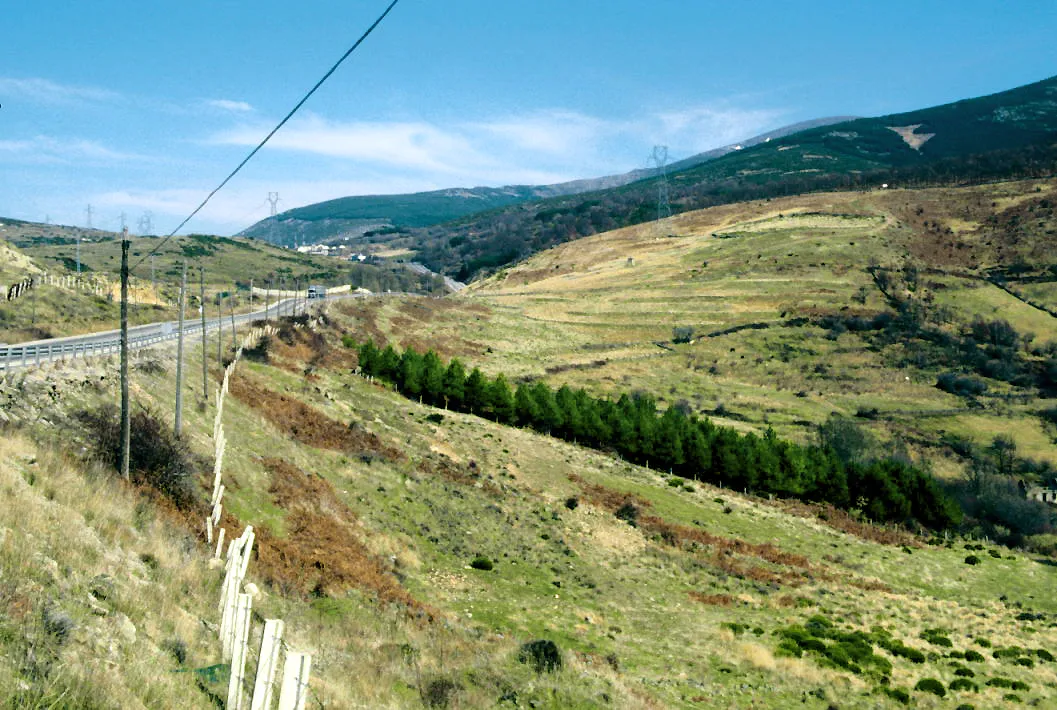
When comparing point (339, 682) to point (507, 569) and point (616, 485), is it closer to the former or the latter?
point (507, 569)

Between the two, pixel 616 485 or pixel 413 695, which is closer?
pixel 413 695

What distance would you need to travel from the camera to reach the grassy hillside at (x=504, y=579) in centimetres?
1420

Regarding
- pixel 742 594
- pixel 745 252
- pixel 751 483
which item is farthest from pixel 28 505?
pixel 745 252

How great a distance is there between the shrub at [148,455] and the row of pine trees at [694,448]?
138 feet

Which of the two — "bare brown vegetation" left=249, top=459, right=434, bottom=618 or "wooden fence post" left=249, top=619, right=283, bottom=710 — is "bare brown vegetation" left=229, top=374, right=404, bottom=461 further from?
"wooden fence post" left=249, top=619, right=283, bottom=710

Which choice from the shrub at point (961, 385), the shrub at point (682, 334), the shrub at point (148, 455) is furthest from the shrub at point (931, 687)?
the shrub at point (682, 334)

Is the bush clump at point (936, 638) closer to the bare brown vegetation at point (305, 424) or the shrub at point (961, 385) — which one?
the bare brown vegetation at point (305, 424)

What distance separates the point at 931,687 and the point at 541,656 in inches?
600

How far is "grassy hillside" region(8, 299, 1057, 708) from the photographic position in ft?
46.6

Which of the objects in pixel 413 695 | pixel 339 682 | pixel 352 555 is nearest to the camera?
pixel 339 682

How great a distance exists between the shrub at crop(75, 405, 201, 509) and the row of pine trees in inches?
1655

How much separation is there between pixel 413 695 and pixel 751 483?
51302 millimetres

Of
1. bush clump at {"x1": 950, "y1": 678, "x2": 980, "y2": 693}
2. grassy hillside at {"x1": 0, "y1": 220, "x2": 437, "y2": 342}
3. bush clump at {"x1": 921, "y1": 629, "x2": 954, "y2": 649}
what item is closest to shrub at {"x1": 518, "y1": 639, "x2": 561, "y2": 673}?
grassy hillside at {"x1": 0, "y1": 220, "x2": 437, "y2": 342}

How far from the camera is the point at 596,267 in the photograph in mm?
170125
